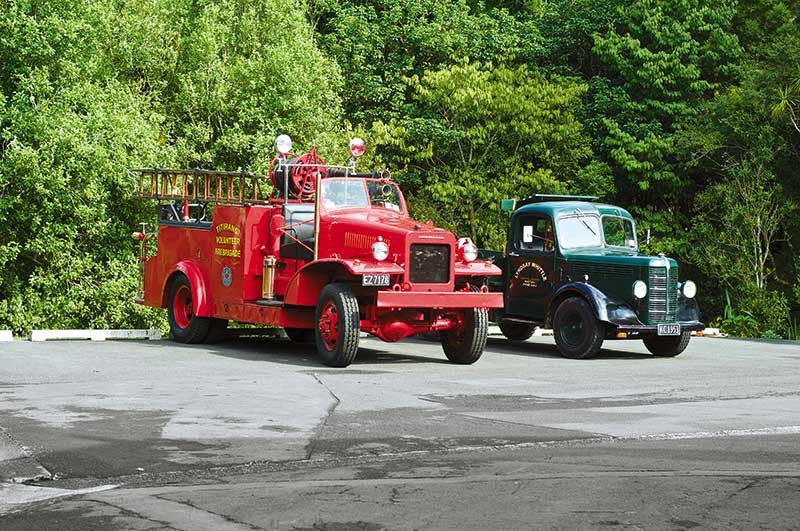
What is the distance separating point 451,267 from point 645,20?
2511 centimetres

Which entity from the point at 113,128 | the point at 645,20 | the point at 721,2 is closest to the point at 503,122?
the point at 645,20

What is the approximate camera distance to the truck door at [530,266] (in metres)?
20.1

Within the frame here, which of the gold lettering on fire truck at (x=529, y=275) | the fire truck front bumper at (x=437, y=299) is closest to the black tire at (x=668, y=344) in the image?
the gold lettering on fire truck at (x=529, y=275)

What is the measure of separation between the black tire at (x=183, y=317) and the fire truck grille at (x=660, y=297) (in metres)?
6.60

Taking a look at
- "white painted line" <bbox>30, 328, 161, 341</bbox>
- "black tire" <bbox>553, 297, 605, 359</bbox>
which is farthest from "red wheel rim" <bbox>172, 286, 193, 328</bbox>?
"black tire" <bbox>553, 297, 605, 359</bbox>

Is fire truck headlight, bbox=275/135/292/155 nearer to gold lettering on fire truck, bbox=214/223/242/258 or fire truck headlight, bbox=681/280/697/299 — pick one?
gold lettering on fire truck, bbox=214/223/242/258

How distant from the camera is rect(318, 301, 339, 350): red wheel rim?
16594 mm

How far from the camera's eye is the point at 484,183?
39719mm

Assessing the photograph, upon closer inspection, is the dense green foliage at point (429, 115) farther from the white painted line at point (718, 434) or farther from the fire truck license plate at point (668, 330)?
the white painted line at point (718, 434)

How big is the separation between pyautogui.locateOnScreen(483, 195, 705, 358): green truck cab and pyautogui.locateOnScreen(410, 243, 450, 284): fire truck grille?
9.28ft

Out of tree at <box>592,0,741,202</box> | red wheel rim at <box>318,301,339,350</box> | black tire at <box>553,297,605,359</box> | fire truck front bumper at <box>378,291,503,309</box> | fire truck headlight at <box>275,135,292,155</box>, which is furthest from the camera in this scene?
tree at <box>592,0,741,202</box>

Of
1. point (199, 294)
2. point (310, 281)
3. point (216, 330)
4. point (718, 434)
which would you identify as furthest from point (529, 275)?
point (718, 434)

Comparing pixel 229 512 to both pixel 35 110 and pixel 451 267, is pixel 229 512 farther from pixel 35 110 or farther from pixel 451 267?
pixel 35 110

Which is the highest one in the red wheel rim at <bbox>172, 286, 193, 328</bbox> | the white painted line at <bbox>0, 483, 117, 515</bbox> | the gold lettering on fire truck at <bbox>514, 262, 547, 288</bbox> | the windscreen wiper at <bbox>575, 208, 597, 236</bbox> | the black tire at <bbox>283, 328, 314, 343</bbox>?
the windscreen wiper at <bbox>575, 208, 597, 236</bbox>
